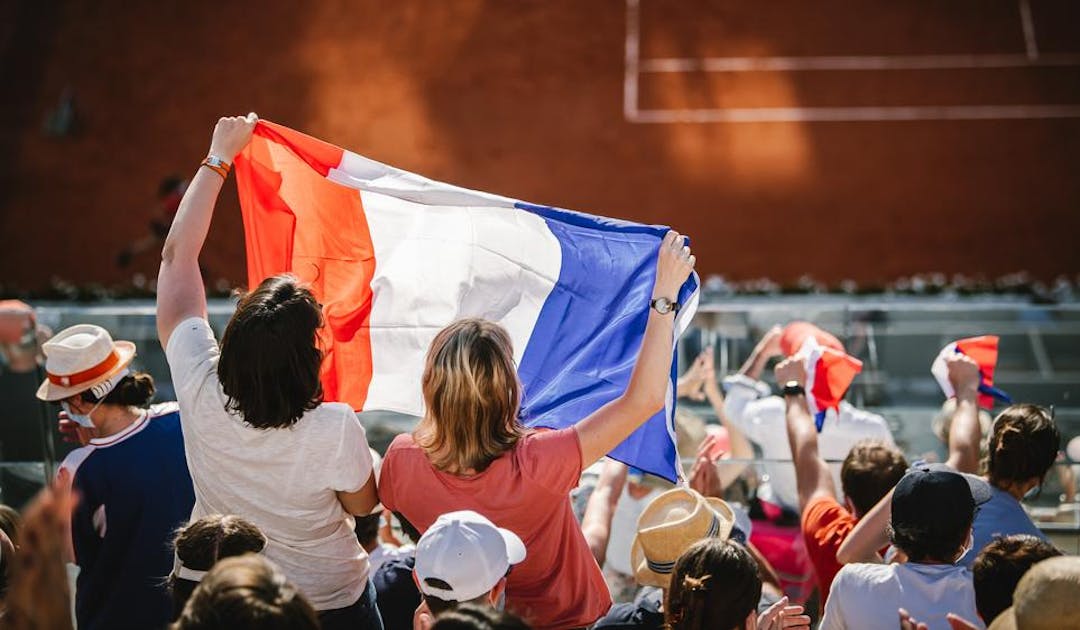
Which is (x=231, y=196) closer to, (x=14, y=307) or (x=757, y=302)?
(x=757, y=302)

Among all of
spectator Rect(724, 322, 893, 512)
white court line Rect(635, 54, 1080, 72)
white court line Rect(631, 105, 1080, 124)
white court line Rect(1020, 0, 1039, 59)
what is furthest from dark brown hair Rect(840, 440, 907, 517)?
white court line Rect(1020, 0, 1039, 59)

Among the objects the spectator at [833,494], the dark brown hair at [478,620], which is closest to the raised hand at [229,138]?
the dark brown hair at [478,620]

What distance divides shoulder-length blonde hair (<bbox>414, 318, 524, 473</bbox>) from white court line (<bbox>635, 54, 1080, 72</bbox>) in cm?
1440

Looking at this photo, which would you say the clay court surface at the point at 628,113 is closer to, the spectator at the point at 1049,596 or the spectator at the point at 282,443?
the spectator at the point at 282,443

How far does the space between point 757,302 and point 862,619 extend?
8.99m

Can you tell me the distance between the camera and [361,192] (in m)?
5.03

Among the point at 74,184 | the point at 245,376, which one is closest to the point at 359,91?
the point at 74,184

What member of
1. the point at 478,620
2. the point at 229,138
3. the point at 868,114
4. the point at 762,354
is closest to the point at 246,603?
→ the point at 478,620

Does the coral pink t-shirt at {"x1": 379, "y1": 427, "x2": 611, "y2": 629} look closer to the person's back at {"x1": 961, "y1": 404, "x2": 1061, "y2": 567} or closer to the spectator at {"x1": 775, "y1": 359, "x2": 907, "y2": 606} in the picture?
the spectator at {"x1": 775, "y1": 359, "x2": 907, "y2": 606}

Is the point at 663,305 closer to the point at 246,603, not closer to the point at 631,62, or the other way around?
the point at 246,603

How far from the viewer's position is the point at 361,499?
367 centimetres

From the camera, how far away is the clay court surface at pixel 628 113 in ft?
52.1

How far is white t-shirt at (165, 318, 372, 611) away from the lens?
3.60 metres

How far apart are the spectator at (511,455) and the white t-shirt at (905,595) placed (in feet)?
2.45
